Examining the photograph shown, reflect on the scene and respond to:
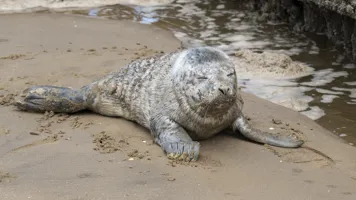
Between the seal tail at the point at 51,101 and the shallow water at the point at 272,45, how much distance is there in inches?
81.2

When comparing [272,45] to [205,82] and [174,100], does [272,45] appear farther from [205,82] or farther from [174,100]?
[205,82]

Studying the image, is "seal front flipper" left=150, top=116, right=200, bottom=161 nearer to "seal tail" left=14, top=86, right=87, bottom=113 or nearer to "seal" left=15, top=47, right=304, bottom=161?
"seal" left=15, top=47, right=304, bottom=161

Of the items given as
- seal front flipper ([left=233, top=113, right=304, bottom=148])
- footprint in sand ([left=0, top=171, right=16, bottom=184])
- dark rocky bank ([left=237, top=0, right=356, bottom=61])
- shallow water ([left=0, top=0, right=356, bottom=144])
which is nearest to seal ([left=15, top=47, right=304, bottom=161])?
seal front flipper ([left=233, top=113, right=304, bottom=148])

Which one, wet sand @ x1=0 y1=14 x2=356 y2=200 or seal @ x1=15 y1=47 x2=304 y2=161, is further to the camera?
seal @ x1=15 y1=47 x2=304 y2=161

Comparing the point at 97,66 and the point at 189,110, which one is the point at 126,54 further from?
the point at 189,110

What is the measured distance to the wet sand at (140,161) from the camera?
3.19 metres

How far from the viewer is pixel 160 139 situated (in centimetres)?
392

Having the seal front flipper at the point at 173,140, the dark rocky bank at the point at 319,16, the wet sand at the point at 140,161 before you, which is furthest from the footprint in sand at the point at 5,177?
the dark rocky bank at the point at 319,16

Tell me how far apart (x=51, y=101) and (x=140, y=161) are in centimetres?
132

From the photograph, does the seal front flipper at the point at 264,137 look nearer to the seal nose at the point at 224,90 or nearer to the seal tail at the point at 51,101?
the seal nose at the point at 224,90

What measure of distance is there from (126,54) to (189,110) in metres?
2.98

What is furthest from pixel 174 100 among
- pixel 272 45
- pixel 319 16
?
pixel 319 16

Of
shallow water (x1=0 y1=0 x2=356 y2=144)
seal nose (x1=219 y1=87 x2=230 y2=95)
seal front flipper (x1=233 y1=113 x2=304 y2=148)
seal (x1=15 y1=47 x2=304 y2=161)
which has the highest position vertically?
seal nose (x1=219 y1=87 x2=230 y2=95)

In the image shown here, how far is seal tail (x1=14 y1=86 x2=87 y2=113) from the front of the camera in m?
4.55
